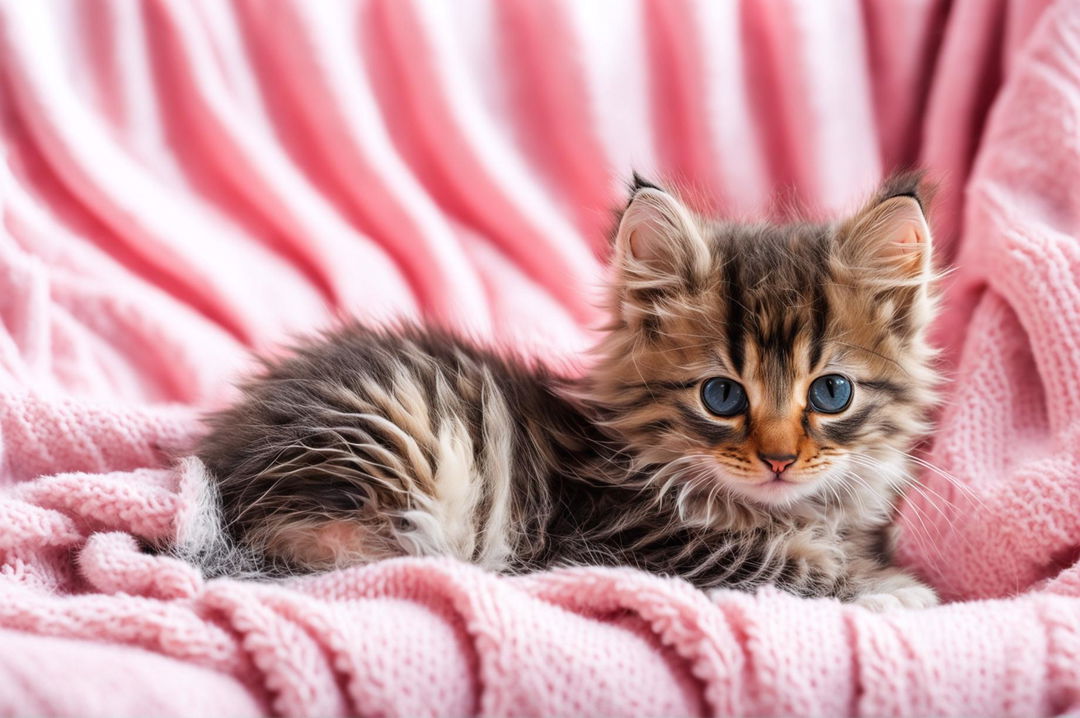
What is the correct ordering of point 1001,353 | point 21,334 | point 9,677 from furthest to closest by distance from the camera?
1. point 21,334
2. point 1001,353
3. point 9,677

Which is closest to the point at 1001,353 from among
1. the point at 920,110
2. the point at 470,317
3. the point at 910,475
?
the point at 910,475

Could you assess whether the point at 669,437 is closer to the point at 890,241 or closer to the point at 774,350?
the point at 774,350

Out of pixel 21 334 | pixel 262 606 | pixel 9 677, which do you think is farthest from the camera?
pixel 21 334

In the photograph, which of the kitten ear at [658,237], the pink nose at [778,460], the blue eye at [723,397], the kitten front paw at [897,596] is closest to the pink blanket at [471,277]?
the kitten front paw at [897,596]

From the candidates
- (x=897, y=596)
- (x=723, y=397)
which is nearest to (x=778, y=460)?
(x=723, y=397)

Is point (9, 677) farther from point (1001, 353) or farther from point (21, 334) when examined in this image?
point (1001, 353)

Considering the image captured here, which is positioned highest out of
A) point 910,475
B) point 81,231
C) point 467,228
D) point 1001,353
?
point 81,231
